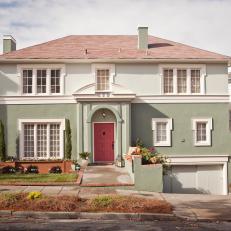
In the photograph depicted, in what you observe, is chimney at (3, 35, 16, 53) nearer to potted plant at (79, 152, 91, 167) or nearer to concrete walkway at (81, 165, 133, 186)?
potted plant at (79, 152, 91, 167)

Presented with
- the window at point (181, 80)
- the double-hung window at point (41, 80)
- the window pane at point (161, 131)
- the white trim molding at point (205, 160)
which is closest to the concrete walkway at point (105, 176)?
the window pane at point (161, 131)

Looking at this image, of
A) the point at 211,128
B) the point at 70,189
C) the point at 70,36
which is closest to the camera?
the point at 70,189

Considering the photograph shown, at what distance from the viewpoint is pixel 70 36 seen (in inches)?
1084

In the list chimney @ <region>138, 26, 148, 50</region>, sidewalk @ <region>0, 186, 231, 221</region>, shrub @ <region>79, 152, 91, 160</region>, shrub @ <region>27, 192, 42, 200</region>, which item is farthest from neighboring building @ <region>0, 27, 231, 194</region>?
shrub @ <region>27, 192, 42, 200</region>

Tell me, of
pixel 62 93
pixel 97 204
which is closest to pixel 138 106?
pixel 62 93

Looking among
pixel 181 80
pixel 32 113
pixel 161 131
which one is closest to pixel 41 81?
pixel 32 113

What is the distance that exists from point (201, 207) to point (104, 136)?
460 inches

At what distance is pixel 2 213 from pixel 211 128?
16063 millimetres

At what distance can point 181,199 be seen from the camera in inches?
561

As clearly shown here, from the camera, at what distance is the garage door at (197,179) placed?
24.4 metres

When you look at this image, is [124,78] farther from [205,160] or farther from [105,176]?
[105,176]

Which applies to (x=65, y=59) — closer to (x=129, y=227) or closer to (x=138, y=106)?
(x=138, y=106)

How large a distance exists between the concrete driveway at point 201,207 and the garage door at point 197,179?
935 centimetres

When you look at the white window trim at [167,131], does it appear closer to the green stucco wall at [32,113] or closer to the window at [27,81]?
the green stucco wall at [32,113]
